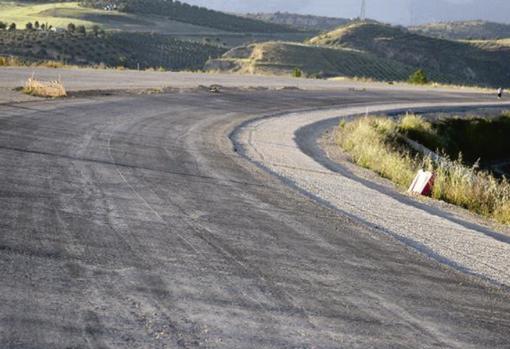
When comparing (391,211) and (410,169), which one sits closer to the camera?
(391,211)

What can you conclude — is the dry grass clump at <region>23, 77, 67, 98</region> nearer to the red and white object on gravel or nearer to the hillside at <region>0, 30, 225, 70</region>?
the red and white object on gravel

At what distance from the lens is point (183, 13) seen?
6280 inches

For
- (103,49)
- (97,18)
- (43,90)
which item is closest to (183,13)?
(97,18)

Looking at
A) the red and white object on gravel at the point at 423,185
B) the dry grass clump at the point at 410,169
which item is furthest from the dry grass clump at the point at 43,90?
the red and white object on gravel at the point at 423,185

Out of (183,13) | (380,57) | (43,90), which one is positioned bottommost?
(43,90)

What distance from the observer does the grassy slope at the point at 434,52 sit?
139 m

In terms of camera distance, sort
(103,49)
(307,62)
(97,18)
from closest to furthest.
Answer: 1. (103,49)
2. (307,62)
3. (97,18)

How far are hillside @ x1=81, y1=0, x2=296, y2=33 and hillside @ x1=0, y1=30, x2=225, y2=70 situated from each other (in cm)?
4672

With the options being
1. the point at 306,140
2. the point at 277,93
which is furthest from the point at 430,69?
the point at 306,140

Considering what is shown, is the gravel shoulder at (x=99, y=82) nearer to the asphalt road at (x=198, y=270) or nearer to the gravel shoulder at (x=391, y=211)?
the gravel shoulder at (x=391, y=211)

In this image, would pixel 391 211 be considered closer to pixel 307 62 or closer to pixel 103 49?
pixel 103 49

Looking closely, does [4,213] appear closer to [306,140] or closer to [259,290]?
[259,290]

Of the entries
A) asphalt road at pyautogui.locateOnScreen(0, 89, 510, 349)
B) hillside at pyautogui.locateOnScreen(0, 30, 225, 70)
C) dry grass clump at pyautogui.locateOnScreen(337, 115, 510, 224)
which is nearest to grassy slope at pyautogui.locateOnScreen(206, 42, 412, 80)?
hillside at pyautogui.locateOnScreen(0, 30, 225, 70)

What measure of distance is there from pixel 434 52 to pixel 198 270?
474 ft
